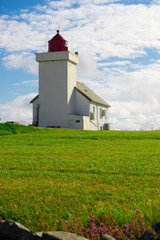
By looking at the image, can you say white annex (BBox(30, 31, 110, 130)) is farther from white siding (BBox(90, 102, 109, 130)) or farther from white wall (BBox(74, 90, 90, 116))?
white siding (BBox(90, 102, 109, 130))

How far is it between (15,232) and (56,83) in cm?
4085

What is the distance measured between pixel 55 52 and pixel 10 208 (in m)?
39.9

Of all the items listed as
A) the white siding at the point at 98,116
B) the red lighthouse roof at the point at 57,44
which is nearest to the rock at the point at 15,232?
the white siding at the point at 98,116

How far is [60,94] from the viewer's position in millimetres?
43656

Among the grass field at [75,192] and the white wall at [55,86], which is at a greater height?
the white wall at [55,86]

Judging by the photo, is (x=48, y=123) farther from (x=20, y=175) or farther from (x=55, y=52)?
(x=20, y=175)

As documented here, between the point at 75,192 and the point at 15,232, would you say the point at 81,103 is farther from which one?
the point at 15,232

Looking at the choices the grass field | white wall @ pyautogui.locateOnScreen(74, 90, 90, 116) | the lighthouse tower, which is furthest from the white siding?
the grass field

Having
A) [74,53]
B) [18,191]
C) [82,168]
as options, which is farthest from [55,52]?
[18,191]

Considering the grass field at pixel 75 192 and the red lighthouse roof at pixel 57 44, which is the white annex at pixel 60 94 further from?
the grass field at pixel 75 192

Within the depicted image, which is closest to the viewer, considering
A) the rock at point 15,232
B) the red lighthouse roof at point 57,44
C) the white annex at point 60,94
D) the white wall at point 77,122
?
the rock at point 15,232

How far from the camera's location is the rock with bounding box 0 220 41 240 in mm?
3904

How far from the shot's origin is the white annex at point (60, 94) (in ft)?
142

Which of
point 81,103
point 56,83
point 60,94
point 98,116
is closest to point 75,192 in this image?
point 60,94
